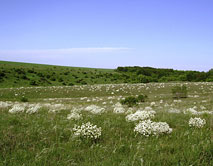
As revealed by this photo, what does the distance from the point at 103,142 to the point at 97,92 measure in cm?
3192

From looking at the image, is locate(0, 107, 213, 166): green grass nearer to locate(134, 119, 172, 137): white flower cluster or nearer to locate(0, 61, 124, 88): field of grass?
locate(134, 119, 172, 137): white flower cluster

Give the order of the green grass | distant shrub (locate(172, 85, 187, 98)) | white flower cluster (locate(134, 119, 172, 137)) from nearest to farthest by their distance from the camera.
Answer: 1. the green grass
2. white flower cluster (locate(134, 119, 172, 137))
3. distant shrub (locate(172, 85, 187, 98))

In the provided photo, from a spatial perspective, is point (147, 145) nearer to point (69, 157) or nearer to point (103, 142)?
point (103, 142)

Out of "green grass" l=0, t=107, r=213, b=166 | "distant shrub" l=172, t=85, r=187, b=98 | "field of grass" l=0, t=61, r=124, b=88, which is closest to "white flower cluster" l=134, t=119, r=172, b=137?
"green grass" l=0, t=107, r=213, b=166

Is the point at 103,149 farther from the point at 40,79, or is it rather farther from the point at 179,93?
the point at 40,79

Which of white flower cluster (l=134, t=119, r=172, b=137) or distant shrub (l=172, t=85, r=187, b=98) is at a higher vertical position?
white flower cluster (l=134, t=119, r=172, b=137)

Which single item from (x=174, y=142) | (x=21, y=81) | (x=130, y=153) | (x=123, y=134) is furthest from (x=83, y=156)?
(x=21, y=81)

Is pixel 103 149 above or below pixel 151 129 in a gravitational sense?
below

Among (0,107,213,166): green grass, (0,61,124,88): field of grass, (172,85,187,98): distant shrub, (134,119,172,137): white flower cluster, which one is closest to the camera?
(0,107,213,166): green grass

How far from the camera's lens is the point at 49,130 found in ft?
17.7

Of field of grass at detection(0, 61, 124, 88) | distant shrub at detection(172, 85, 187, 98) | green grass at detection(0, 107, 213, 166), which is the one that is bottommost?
field of grass at detection(0, 61, 124, 88)

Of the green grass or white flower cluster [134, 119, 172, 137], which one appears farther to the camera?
white flower cluster [134, 119, 172, 137]

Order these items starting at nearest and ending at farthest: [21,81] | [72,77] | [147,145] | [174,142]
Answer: [147,145] → [174,142] → [21,81] → [72,77]

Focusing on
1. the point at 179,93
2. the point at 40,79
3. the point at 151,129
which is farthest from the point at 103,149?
the point at 40,79
